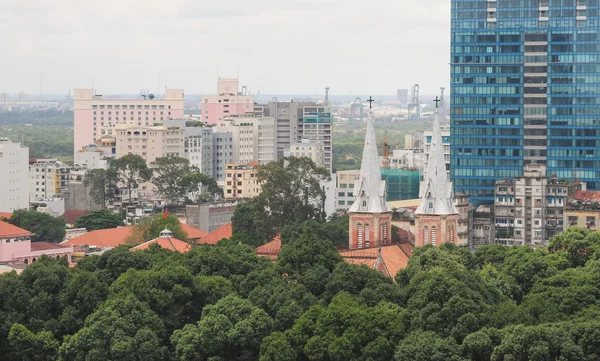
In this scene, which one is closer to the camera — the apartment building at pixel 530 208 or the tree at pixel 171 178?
the apartment building at pixel 530 208

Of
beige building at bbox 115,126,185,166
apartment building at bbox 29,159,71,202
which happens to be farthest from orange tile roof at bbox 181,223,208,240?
beige building at bbox 115,126,185,166

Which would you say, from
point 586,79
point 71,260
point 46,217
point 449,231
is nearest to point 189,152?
point 46,217

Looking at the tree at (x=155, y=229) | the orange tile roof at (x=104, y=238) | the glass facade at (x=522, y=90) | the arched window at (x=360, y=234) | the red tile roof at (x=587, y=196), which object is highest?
the glass facade at (x=522, y=90)

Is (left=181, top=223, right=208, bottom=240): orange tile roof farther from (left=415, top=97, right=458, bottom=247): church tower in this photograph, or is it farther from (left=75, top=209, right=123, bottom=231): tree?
(left=415, top=97, right=458, bottom=247): church tower

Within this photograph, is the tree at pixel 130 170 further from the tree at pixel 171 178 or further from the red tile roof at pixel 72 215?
the red tile roof at pixel 72 215

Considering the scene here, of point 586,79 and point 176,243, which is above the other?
point 586,79

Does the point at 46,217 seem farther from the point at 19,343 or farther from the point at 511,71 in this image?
the point at 19,343

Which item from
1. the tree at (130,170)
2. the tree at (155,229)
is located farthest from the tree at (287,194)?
the tree at (130,170)
